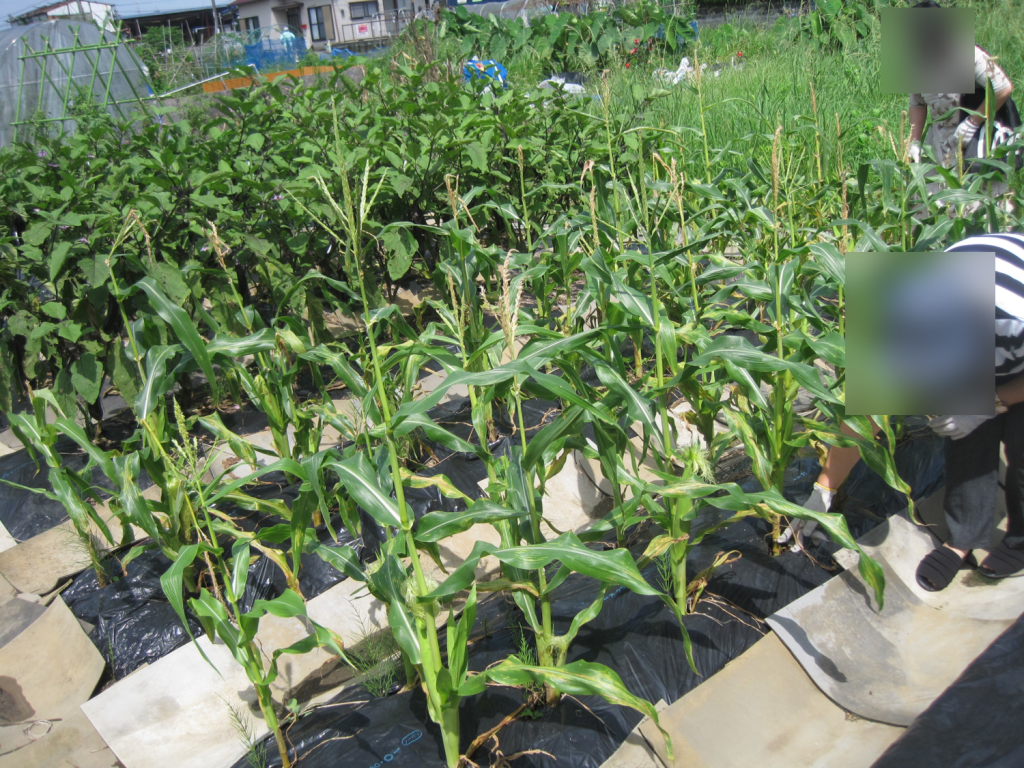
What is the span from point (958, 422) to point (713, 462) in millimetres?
667

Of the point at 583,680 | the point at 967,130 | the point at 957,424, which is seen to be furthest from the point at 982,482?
the point at 967,130

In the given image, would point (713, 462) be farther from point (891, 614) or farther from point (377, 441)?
point (377, 441)

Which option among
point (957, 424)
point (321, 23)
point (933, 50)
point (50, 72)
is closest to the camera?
point (957, 424)

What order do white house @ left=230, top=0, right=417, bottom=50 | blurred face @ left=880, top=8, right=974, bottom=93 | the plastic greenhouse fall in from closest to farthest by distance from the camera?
blurred face @ left=880, top=8, right=974, bottom=93, the plastic greenhouse, white house @ left=230, top=0, right=417, bottom=50

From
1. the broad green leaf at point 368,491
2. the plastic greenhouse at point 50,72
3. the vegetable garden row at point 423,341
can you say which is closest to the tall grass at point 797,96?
the vegetable garden row at point 423,341

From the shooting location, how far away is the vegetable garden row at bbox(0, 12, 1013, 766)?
1673 mm

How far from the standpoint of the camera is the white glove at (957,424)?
2043mm

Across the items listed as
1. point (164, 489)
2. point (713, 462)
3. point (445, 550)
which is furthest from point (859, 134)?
point (164, 489)

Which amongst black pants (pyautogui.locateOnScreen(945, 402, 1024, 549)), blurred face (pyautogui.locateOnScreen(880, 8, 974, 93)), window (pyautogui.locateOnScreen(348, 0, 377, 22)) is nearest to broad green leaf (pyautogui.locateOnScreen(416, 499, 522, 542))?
black pants (pyautogui.locateOnScreen(945, 402, 1024, 549))

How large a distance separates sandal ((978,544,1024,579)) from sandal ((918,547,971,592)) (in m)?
0.08

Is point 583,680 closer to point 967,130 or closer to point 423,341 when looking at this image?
point 423,341

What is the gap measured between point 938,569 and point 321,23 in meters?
43.8

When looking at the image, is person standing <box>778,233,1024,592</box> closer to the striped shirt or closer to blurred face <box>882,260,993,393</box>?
the striped shirt

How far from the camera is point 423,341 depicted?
Result: 2.47 metres
